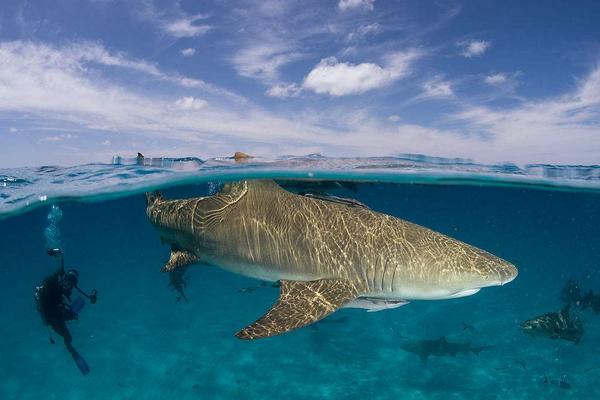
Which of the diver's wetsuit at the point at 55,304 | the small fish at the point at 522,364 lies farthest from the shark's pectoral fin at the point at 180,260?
the small fish at the point at 522,364

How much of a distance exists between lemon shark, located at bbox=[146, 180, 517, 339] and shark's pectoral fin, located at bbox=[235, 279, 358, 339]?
0.4 inches

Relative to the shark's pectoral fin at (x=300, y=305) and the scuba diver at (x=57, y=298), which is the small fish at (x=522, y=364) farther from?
the scuba diver at (x=57, y=298)

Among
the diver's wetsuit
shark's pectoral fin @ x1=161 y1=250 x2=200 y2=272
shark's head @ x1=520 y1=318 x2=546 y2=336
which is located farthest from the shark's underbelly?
the diver's wetsuit

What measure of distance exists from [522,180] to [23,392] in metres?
23.7

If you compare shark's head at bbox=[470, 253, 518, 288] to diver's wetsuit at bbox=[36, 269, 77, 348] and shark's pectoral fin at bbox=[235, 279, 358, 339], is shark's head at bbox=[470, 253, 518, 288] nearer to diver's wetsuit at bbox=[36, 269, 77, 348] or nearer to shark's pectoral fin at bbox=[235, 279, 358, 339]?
shark's pectoral fin at bbox=[235, 279, 358, 339]

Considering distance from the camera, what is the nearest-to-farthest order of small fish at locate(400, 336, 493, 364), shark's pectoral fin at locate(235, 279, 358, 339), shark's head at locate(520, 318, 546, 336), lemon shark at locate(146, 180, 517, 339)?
1. shark's pectoral fin at locate(235, 279, 358, 339)
2. lemon shark at locate(146, 180, 517, 339)
3. shark's head at locate(520, 318, 546, 336)
4. small fish at locate(400, 336, 493, 364)

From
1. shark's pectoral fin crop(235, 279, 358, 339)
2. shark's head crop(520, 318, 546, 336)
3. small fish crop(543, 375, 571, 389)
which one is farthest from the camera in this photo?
small fish crop(543, 375, 571, 389)

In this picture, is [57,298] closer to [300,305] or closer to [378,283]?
[300,305]

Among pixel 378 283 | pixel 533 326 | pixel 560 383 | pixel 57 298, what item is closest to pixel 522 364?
pixel 560 383

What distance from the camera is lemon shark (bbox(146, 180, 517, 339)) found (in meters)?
4.61

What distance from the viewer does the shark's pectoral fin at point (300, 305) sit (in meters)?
4.00

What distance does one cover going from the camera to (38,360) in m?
16.4

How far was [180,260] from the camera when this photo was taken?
22.2 ft

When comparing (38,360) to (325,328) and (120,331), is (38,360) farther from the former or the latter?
(325,328)
